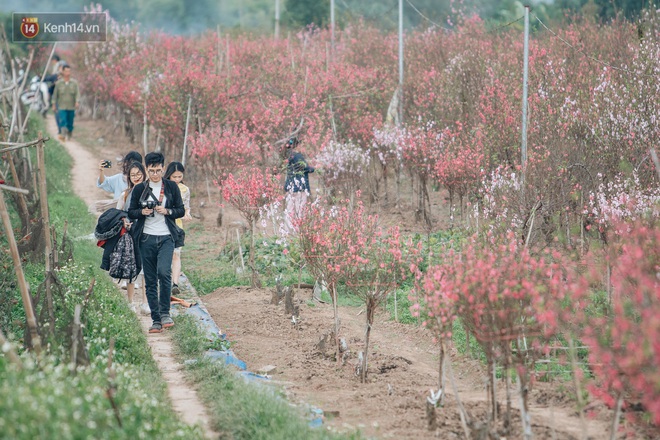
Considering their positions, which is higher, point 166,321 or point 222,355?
point 166,321

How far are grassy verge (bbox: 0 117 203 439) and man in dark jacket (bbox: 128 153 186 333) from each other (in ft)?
1.64

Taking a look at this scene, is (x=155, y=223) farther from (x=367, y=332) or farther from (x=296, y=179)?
(x=296, y=179)

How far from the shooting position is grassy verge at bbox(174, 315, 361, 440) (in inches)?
249

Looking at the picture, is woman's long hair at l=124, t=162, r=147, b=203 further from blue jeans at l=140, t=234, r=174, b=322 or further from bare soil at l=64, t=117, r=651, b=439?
bare soil at l=64, t=117, r=651, b=439

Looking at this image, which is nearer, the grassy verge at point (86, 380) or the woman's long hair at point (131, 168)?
the grassy verge at point (86, 380)

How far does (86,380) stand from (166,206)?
11.7 ft

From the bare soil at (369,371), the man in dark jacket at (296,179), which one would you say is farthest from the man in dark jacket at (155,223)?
the man in dark jacket at (296,179)

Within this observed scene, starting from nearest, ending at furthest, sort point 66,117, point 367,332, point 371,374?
point 367,332, point 371,374, point 66,117

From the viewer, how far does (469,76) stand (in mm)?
19062

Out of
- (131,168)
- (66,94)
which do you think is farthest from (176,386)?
(66,94)

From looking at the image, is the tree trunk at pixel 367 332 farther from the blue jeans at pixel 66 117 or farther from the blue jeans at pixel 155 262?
the blue jeans at pixel 66 117

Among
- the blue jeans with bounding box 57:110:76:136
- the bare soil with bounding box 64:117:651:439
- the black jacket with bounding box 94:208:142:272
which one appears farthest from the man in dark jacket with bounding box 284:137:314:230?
the blue jeans with bounding box 57:110:76:136

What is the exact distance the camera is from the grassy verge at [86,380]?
4.88 metres

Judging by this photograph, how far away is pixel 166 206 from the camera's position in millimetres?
9484
